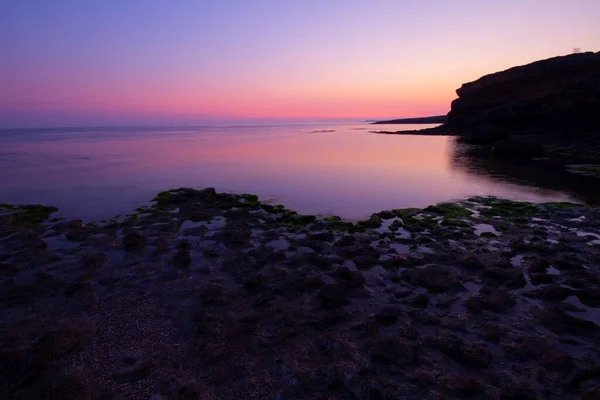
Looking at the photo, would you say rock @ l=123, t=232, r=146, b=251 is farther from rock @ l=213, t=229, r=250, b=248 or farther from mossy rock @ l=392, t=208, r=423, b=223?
mossy rock @ l=392, t=208, r=423, b=223

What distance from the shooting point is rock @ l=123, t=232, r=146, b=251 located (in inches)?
399

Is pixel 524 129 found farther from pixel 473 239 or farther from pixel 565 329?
pixel 565 329

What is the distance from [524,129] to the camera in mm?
47219

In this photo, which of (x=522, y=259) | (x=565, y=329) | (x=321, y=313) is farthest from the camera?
(x=522, y=259)

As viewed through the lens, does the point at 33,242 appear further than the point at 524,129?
No

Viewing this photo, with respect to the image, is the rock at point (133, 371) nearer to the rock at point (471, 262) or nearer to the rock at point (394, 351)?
the rock at point (394, 351)

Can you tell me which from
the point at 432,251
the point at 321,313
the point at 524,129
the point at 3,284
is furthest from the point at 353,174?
the point at 524,129

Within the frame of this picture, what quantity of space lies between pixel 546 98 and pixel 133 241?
5676cm

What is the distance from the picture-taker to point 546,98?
1805 inches

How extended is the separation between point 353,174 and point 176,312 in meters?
20.3

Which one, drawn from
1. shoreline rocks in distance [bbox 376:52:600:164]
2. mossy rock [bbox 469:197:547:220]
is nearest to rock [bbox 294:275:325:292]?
mossy rock [bbox 469:197:547:220]

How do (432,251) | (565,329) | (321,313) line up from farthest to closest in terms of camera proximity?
(432,251), (321,313), (565,329)

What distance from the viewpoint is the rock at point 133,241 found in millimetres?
10133

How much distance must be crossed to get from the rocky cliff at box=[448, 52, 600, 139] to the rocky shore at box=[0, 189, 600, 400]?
4016cm
